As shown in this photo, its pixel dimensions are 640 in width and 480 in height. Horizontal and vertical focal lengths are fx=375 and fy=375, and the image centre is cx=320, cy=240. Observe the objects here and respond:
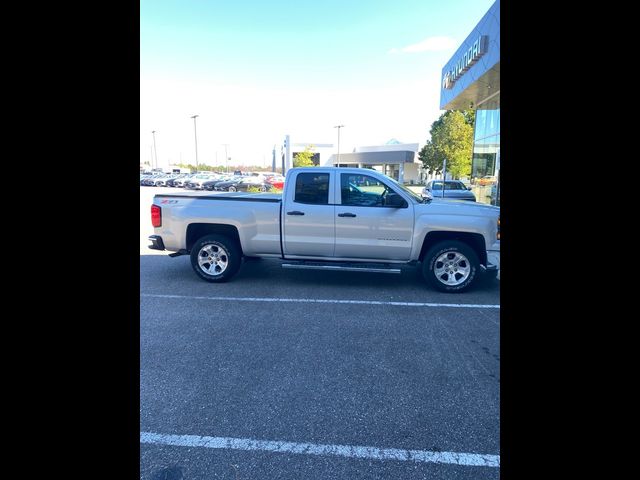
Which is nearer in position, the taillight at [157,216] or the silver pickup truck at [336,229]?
the silver pickup truck at [336,229]

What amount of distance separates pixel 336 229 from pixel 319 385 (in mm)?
3234

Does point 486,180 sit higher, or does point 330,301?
point 486,180

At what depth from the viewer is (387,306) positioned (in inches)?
216

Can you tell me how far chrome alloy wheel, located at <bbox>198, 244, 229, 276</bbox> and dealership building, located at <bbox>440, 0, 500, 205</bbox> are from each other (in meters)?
8.58

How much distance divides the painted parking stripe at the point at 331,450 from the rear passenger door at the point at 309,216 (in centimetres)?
393

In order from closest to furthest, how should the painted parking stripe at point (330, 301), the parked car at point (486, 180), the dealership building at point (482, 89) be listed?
the painted parking stripe at point (330, 301) < the dealership building at point (482, 89) < the parked car at point (486, 180)

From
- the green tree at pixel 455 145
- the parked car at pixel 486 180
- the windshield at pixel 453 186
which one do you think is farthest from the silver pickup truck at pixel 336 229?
A: the green tree at pixel 455 145

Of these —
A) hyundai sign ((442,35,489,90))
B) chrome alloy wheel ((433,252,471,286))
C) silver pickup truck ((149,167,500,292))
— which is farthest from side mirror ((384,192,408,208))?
hyundai sign ((442,35,489,90))

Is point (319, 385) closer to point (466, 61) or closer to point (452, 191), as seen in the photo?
point (466, 61)

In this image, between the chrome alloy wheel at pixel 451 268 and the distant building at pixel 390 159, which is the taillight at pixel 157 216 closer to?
the chrome alloy wheel at pixel 451 268

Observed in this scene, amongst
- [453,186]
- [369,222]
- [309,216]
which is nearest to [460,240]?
[369,222]

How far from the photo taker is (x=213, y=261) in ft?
21.8

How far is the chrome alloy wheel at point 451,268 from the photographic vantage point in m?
6.12
